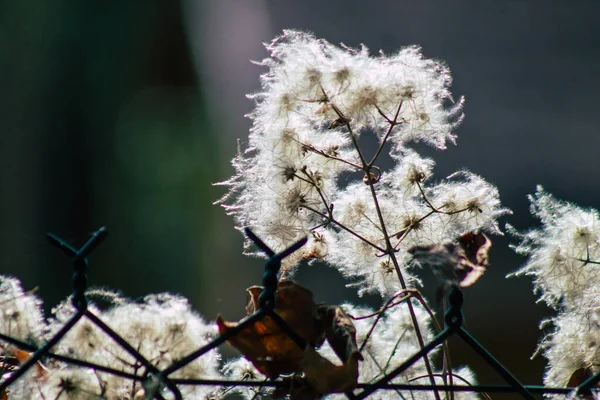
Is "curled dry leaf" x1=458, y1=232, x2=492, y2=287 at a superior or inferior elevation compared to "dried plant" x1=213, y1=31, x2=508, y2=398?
inferior

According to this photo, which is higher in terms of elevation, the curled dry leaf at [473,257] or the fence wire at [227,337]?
the curled dry leaf at [473,257]

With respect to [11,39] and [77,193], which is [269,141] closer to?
[77,193]

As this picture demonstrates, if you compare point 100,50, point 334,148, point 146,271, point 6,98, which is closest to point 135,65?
point 100,50

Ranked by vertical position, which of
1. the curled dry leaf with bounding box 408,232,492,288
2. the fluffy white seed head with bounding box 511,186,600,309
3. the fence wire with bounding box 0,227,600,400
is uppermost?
the fluffy white seed head with bounding box 511,186,600,309

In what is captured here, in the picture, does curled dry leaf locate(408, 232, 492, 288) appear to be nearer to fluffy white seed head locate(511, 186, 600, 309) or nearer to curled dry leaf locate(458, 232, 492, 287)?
curled dry leaf locate(458, 232, 492, 287)

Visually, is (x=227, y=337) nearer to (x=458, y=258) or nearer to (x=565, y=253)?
(x=458, y=258)

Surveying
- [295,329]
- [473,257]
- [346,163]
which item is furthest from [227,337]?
[346,163]

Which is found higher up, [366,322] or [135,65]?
[135,65]

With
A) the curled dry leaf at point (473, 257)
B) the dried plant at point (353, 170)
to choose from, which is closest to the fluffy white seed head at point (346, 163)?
the dried plant at point (353, 170)

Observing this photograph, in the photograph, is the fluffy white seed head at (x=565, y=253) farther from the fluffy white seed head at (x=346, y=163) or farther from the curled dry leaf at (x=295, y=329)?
the curled dry leaf at (x=295, y=329)

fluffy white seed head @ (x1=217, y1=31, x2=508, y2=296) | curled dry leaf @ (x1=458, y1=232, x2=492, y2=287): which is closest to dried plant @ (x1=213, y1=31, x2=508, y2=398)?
fluffy white seed head @ (x1=217, y1=31, x2=508, y2=296)

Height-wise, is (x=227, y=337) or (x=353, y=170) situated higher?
(x=353, y=170)
